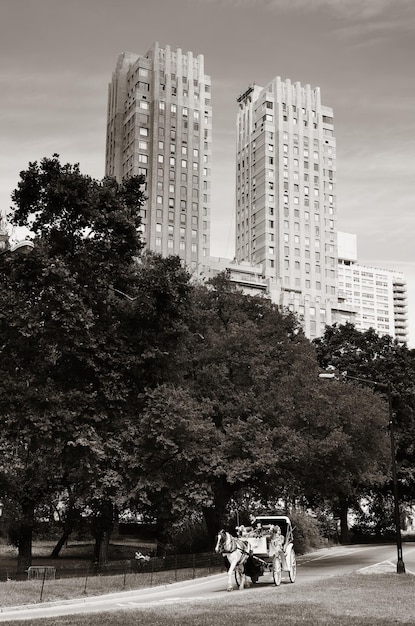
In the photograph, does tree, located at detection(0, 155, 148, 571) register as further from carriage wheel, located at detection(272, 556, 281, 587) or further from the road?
carriage wheel, located at detection(272, 556, 281, 587)

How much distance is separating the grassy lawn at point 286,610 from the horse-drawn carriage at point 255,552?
27.2 inches

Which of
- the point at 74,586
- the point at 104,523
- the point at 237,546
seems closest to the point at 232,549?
the point at 237,546

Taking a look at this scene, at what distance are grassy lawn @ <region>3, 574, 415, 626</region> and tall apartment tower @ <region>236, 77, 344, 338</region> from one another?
448 ft

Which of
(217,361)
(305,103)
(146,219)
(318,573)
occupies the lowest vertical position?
(318,573)

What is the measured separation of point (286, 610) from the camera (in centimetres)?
1883

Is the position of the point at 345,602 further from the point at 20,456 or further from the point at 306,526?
the point at 306,526

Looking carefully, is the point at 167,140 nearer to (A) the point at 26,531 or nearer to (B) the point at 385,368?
(B) the point at 385,368

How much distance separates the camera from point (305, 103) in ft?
572

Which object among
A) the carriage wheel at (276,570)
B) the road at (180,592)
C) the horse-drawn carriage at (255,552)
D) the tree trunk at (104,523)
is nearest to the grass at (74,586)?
the road at (180,592)

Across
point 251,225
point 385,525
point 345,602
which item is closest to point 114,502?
point 345,602

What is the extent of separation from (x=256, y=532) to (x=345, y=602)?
19.7ft

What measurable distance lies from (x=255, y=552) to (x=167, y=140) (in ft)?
456

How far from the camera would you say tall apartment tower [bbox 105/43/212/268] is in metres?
153

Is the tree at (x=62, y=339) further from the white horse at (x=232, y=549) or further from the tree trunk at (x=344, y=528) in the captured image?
the tree trunk at (x=344, y=528)
